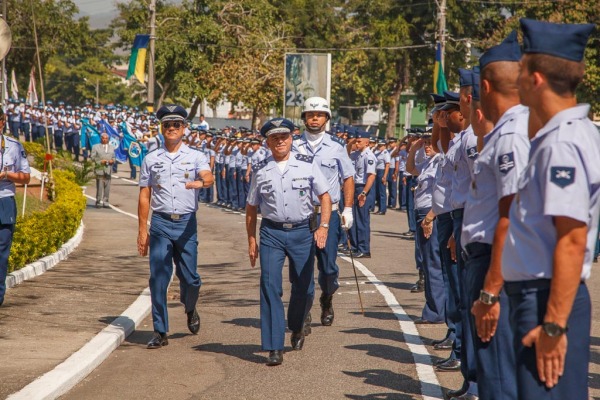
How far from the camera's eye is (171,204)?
10.7m

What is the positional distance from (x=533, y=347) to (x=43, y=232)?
12962 mm

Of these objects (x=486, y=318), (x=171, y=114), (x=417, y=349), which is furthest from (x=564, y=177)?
(x=171, y=114)

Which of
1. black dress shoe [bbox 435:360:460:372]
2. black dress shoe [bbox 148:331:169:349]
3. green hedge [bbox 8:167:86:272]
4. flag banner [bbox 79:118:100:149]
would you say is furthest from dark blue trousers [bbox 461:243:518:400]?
flag banner [bbox 79:118:100:149]

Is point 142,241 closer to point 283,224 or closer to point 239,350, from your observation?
point 239,350

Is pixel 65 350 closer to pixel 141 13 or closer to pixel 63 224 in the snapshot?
pixel 63 224

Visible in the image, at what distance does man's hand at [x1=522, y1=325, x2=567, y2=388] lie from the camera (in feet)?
14.5

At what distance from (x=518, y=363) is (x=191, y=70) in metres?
64.2

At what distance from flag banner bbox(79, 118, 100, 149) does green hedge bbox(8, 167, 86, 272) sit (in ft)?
93.7

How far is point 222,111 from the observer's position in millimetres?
174500

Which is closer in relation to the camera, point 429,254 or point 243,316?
point 429,254

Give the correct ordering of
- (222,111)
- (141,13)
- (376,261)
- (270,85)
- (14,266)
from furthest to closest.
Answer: (222,111) → (141,13) → (270,85) → (376,261) → (14,266)

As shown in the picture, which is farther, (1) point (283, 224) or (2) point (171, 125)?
(2) point (171, 125)

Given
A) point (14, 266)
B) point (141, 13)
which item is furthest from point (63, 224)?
point (141, 13)

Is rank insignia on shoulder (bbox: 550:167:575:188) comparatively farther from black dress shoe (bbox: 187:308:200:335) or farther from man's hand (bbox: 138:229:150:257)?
black dress shoe (bbox: 187:308:200:335)
